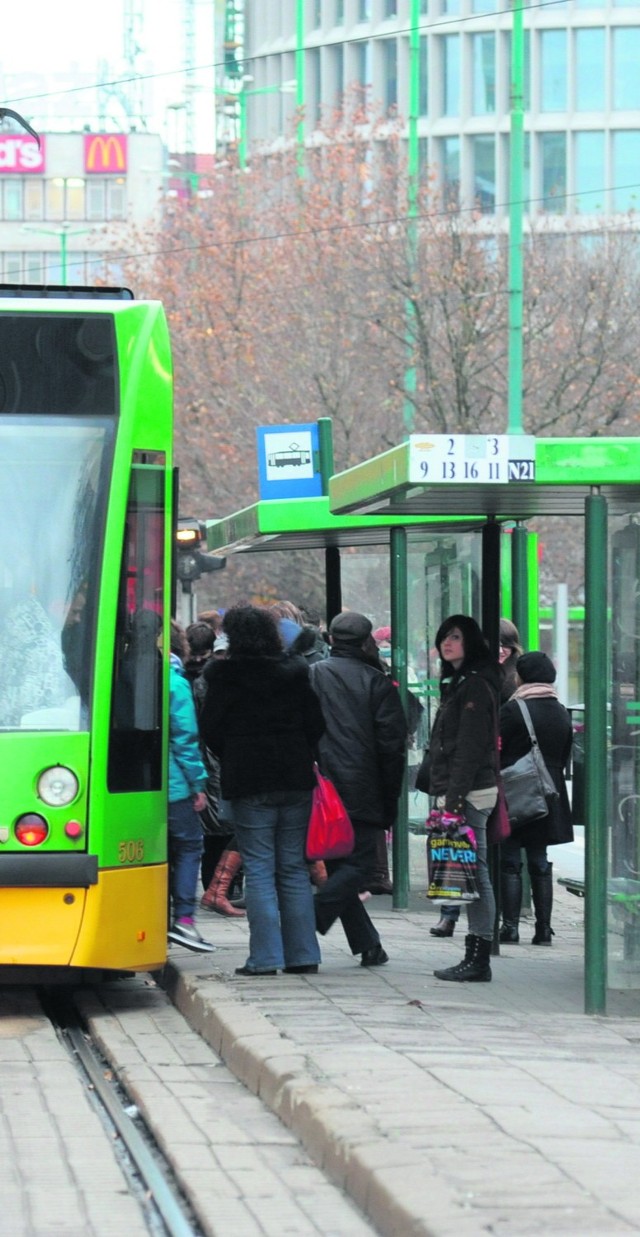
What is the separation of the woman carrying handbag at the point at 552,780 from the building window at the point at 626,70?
56.9 m

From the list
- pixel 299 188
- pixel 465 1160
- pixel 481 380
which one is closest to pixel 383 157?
pixel 299 188

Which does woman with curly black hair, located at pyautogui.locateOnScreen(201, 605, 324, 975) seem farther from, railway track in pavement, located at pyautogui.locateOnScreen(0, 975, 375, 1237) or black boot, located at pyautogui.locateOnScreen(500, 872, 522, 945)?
black boot, located at pyautogui.locateOnScreen(500, 872, 522, 945)

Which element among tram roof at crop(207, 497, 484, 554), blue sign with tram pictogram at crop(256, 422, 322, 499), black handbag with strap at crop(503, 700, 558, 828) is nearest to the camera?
black handbag with strap at crop(503, 700, 558, 828)

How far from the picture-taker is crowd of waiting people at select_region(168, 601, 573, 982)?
910 cm

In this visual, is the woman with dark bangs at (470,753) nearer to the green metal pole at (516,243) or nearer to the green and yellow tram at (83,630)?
the green and yellow tram at (83,630)

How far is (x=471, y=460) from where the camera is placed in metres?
8.18

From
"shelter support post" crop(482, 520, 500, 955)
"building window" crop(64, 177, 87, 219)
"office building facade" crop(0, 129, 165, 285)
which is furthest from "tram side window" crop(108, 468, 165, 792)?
"building window" crop(64, 177, 87, 219)

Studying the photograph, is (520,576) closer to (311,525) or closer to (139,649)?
(311,525)

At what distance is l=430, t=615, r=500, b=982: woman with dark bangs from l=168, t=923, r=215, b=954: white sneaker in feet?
3.55

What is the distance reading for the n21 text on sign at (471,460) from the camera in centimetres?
816

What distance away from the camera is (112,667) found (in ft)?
27.8

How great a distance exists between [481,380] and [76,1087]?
26.3m

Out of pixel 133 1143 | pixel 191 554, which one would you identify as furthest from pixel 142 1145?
pixel 191 554

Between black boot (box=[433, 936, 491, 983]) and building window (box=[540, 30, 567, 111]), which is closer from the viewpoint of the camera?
black boot (box=[433, 936, 491, 983])
